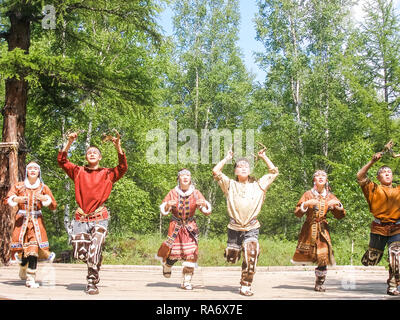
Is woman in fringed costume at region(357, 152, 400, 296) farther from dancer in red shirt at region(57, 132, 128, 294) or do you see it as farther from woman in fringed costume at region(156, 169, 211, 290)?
dancer in red shirt at region(57, 132, 128, 294)

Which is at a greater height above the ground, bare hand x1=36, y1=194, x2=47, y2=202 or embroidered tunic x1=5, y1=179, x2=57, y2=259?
bare hand x1=36, y1=194, x2=47, y2=202

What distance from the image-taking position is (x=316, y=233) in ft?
20.0

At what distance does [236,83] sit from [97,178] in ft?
60.3

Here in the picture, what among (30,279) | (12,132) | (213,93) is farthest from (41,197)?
(213,93)

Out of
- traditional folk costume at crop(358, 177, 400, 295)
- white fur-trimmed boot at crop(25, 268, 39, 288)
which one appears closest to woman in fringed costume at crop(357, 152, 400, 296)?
traditional folk costume at crop(358, 177, 400, 295)

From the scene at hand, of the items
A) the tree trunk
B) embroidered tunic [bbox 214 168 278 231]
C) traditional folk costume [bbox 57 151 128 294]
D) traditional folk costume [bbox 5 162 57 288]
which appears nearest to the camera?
traditional folk costume [bbox 57 151 128 294]

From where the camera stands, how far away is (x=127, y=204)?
1521 cm

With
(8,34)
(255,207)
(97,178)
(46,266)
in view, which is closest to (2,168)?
(46,266)

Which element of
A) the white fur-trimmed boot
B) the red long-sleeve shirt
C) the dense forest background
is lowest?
the white fur-trimmed boot

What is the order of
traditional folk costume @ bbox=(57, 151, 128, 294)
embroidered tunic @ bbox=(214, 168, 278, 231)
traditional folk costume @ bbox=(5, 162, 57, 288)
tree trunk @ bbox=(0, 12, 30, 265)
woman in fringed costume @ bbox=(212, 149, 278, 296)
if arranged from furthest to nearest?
tree trunk @ bbox=(0, 12, 30, 265) < traditional folk costume @ bbox=(5, 162, 57, 288) < embroidered tunic @ bbox=(214, 168, 278, 231) < woman in fringed costume @ bbox=(212, 149, 278, 296) < traditional folk costume @ bbox=(57, 151, 128, 294)

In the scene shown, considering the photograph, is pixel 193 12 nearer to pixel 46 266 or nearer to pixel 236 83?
pixel 236 83

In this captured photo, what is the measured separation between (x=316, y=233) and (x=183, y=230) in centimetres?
179

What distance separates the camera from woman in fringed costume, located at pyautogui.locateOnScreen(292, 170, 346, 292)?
6012 mm
